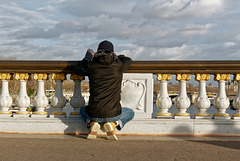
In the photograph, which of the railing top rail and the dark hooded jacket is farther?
the railing top rail

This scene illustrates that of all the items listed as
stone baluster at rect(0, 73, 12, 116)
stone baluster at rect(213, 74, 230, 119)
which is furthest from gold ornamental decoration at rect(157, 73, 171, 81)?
stone baluster at rect(0, 73, 12, 116)

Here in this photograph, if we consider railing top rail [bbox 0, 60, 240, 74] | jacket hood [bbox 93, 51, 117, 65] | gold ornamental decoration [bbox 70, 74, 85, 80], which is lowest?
gold ornamental decoration [bbox 70, 74, 85, 80]

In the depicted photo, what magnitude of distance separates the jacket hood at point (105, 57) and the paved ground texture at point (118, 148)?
1246 mm

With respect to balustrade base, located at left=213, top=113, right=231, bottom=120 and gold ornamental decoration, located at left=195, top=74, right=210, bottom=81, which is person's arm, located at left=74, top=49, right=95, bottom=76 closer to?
gold ornamental decoration, located at left=195, top=74, right=210, bottom=81

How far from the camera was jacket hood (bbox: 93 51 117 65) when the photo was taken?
5.25m

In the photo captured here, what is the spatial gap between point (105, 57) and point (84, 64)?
48 cm

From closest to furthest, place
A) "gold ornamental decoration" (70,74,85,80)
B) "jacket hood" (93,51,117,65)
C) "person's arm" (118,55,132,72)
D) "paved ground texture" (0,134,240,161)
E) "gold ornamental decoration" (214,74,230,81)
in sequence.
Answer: "paved ground texture" (0,134,240,161) → "jacket hood" (93,51,117,65) → "person's arm" (118,55,132,72) → "gold ornamental decoration" (214,74,230,81) → "gold ornamental decoration" (70,74,85,80)

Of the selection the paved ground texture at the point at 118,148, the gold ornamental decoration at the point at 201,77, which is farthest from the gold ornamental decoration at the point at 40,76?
the gold ornamental decoration at the point at 201,77

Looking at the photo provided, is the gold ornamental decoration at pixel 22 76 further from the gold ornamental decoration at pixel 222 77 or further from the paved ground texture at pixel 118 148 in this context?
the gold ornamental decoration at pixel 222 77

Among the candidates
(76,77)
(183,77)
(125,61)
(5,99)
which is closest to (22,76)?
(5,99)

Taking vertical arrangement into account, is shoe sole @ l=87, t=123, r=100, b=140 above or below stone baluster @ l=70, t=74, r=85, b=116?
below

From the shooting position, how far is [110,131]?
534cm

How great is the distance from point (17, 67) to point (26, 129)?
1118 millimetres

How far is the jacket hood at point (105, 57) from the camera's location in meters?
5.25
